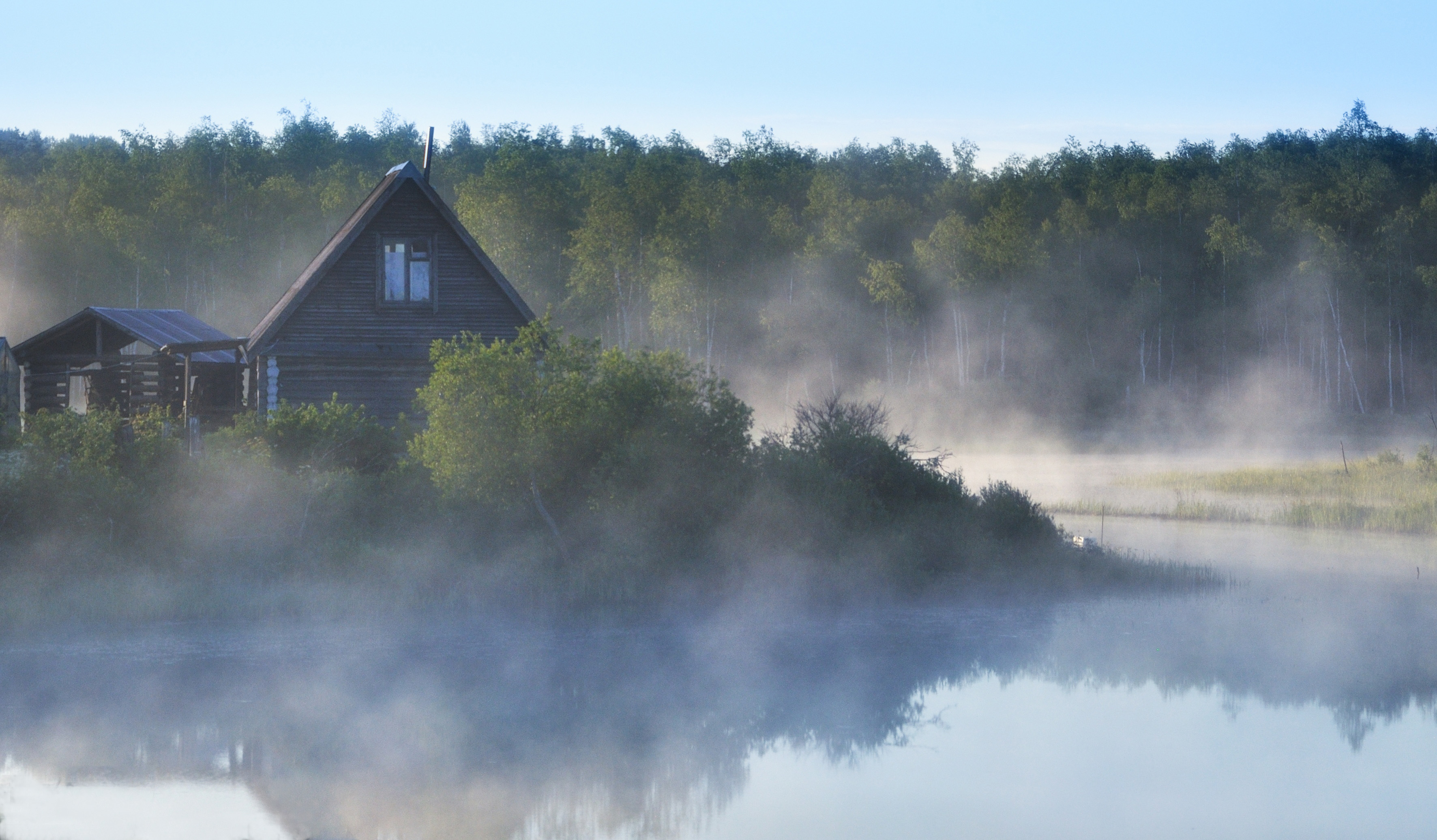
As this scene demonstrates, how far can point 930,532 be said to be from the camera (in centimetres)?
1794

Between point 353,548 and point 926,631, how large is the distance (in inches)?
274

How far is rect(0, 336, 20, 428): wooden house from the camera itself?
2912cm

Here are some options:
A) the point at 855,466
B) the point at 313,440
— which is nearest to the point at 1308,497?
the point at 855,466

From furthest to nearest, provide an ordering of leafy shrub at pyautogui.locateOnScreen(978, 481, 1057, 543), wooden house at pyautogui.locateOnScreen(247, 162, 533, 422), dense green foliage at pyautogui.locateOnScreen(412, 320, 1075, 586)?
1. wooden house at pyautogui.locateOnScreen(247, 162, 533, 422)
2. leafy shrub at pyautogui.locateOnScreen(978, 481, 1057, 543)
3. dense green foliage at pyautogui.locateOnScreen(412, 320, 1075, 586)

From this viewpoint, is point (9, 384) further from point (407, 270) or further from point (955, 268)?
point (955, 268)

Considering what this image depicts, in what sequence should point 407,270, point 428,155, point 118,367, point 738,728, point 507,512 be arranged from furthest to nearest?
1. point 118,367
2. point 428,155
3. point 407,270
4. point 507,512
5. point 738,728

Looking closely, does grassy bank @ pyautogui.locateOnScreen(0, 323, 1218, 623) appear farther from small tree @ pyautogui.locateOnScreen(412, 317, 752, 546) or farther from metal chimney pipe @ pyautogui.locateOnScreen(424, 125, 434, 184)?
metal chimney pipe @ pyautogui.locateOnScreen(424, 125, 434, 184)

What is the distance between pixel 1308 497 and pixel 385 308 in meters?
19.4

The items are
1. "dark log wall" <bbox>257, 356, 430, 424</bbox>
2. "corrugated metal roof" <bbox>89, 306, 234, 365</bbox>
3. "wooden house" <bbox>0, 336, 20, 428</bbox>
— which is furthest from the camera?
"wooden house" <bbox>0, 336, 20, 428</bbox>

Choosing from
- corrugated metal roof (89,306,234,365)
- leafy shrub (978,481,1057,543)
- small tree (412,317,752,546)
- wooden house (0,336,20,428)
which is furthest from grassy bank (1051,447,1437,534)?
wooden house (0,336,20,428)

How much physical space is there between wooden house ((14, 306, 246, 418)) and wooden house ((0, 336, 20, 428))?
0.67 ft

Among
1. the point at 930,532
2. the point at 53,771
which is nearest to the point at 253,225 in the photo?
the point at 930,532

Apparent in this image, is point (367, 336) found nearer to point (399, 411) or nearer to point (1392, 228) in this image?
point (399, 411)

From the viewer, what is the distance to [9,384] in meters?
29.8
